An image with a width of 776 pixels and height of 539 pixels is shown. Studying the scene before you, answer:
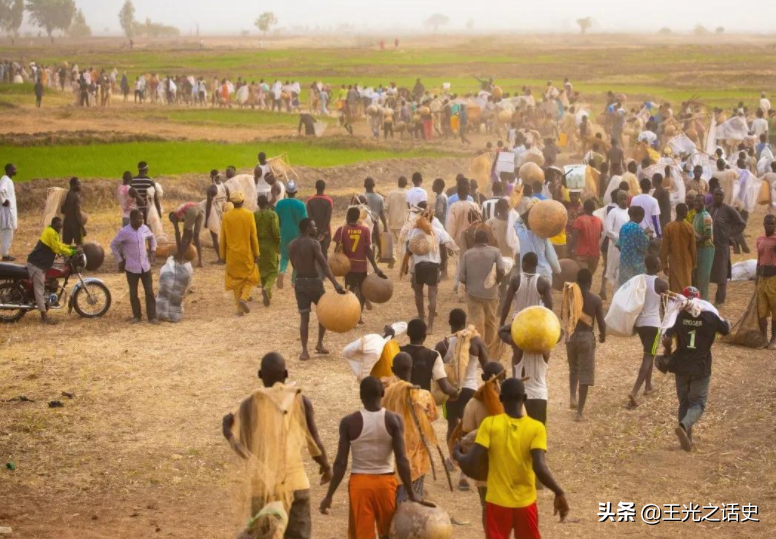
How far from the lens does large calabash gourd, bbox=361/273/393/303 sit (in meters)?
14.0

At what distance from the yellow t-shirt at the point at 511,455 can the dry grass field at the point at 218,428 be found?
1601mm

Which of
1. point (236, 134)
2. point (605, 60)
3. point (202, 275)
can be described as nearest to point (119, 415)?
point (202, 275)

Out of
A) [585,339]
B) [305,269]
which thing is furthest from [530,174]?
[585,339]

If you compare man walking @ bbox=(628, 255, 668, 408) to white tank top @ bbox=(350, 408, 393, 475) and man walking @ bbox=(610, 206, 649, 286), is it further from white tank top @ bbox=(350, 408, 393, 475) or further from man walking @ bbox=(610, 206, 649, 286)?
white tank top @ bbox=(350, 408, 393, 475)

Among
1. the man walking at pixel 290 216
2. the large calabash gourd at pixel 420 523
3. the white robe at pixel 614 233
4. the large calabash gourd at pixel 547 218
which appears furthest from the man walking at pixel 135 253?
the large calabash gourd at pixel 420 523

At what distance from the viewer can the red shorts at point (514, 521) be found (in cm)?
697

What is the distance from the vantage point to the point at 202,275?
18.3 metres


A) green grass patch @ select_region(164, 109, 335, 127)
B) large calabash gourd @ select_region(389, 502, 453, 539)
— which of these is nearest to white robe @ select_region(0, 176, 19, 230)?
large calabash gourd @ select_region(389, 502, 453, 539)

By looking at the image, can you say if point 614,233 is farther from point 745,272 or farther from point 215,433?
point 215,433

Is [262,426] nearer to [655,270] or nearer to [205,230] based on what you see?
[655,270]

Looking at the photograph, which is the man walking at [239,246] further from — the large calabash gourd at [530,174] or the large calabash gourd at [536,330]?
the large calabash gourd at [536,330]

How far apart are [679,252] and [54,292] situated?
8241 mm

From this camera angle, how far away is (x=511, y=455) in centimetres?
689

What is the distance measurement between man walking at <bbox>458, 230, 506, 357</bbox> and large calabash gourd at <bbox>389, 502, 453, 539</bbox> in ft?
16.9
